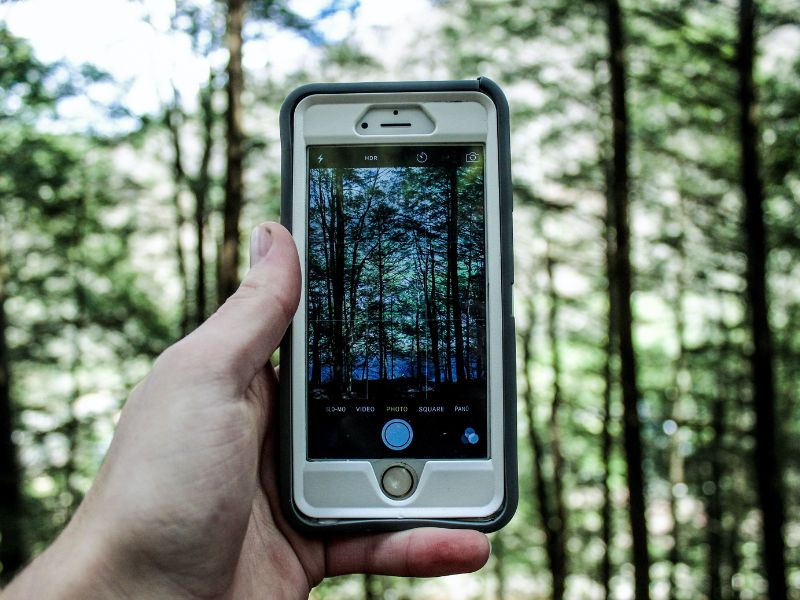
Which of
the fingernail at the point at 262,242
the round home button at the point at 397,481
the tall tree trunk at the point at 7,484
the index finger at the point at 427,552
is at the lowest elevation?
the tall tree trunk at the point at 7,484

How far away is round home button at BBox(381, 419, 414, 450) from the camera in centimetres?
264

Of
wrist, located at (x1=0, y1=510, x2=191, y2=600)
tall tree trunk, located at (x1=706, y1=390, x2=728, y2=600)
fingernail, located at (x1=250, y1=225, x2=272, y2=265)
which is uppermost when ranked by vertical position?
fingernail, located at (x1=250, y1=225, x2=272, y2=265)

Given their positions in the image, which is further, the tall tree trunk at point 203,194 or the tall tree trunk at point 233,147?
the tall tree trunk at point 203,194

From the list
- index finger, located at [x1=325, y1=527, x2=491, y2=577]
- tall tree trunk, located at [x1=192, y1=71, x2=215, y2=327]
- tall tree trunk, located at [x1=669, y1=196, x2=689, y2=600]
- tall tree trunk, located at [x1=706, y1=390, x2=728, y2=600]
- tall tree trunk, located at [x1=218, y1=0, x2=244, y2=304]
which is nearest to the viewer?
index finger, located at [x1=325, y1=527, x2=491, y2=577]

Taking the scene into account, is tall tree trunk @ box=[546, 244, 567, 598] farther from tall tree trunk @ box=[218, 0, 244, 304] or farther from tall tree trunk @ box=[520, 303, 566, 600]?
tall tree trunk @ box=[218, 0, 244, 304]

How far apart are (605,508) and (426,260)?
48.5ft

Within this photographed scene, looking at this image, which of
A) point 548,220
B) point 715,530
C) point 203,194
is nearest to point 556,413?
point 548,220

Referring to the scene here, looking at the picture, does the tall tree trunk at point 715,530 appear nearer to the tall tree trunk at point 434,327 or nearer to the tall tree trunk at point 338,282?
the tall tree trunk at point 434,327

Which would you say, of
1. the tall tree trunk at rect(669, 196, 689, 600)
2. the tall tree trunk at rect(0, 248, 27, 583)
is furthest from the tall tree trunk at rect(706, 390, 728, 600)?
the tall tree trunk at rect(0, 248, 27, 583)

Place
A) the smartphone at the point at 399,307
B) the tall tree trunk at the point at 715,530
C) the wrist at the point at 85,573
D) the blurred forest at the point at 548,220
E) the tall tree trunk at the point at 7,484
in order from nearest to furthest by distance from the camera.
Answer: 1. the wrist at the point at 85,573
2. the smartphone at the point at 399,307
3. the blurred forest at the point at 548,220
4. the tall tree trunk at the point at 7,484
5. the tall tree trunk at the point at 715,530

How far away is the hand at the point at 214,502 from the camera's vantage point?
200cm

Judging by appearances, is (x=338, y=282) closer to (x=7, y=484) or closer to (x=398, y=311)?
(x=398, y=311)

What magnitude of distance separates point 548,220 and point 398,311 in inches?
557

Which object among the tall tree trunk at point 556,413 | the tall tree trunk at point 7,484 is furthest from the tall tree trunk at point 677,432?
the tall tree trunk at point 7,484
